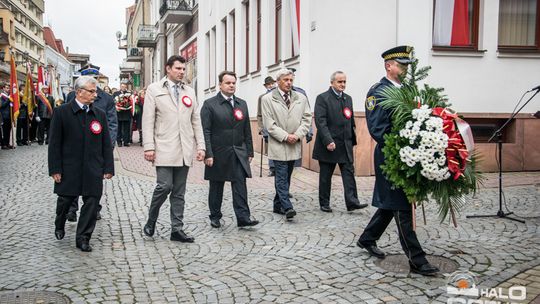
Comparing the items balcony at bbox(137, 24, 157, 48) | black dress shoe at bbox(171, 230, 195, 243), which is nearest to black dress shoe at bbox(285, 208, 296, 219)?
black dress shoe at bbox(171, 230, 195, 243)

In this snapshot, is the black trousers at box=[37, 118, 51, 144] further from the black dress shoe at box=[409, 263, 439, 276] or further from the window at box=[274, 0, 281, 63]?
the black dress shoe at box=[409, 263, 439, 276]

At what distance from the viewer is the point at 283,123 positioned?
841 centimetres

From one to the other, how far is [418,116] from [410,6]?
779 centimetres

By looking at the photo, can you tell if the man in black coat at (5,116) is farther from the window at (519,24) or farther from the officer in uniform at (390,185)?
the officer in uniform at (390,185)

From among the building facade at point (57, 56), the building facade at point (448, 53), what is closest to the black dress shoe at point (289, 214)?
the building facade at point (448, 53)

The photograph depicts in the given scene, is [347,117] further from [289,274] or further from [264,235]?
[289,274]

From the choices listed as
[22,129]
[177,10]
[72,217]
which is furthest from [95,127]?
[177,10]

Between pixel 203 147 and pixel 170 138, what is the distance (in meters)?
0.51

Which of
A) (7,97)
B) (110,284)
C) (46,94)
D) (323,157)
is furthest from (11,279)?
(46,94)

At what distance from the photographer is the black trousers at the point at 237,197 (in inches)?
294

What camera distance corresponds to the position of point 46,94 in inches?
878

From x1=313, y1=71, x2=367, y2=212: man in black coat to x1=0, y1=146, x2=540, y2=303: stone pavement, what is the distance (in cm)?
29

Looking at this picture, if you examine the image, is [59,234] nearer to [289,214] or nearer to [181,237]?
[181,237]

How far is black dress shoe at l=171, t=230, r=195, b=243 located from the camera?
22.4 feet
